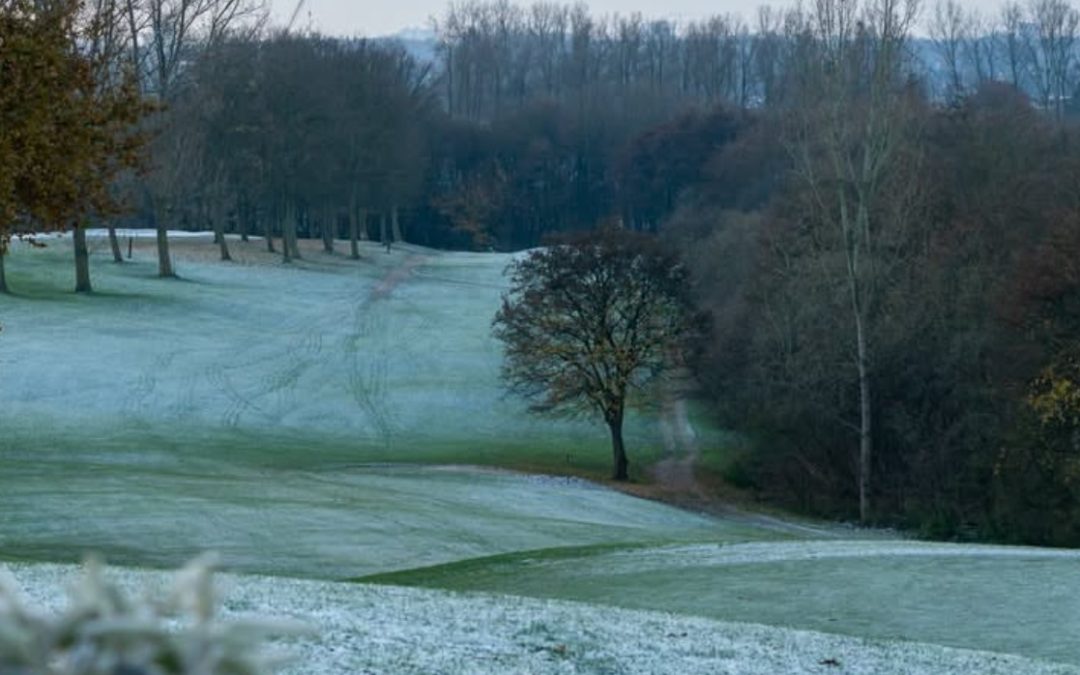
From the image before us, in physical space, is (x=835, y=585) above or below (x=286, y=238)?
below

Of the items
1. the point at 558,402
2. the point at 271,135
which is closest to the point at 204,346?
the point at 558,402

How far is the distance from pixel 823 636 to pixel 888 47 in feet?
119

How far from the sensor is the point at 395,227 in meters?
123

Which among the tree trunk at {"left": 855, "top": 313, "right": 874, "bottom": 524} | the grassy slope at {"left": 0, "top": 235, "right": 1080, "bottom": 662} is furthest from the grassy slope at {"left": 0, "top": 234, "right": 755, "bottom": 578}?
the tree trunk at {"left": 855, "top": 313, "right": 874, "bottom": 524}

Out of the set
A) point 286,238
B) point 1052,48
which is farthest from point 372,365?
point 1052,48

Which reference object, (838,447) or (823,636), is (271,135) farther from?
(823,636)

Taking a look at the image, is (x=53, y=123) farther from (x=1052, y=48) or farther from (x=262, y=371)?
(x=1052, y=48)

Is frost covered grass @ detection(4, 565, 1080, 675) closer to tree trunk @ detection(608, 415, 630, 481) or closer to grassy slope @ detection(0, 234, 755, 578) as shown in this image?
grassy slope @ detection(0, 234, 755, 578)

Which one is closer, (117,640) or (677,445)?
(117,640)

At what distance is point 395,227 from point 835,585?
10461cm

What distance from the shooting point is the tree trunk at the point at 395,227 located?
12037 cm

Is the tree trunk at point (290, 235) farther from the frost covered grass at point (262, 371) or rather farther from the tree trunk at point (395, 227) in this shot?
the tree trunk at point (395, 227)

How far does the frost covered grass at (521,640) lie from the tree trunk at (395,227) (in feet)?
338

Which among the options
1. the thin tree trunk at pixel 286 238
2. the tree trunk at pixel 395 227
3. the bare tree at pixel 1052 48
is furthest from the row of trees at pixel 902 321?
the bare tree at pixel 1052 48
